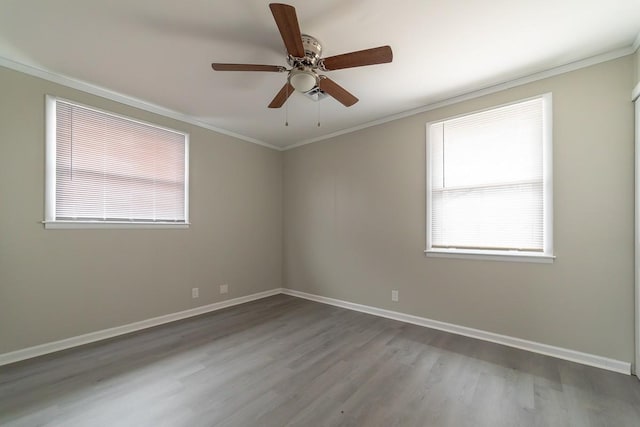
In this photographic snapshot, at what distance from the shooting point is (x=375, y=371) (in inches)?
83.0

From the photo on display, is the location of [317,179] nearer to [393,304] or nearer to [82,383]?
[393,304]

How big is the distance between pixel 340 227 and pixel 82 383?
306 cm

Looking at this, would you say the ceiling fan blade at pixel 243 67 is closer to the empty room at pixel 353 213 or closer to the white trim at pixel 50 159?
the empty room at pixel 353 213

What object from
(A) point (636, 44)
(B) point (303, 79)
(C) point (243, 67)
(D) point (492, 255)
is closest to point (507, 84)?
(A) point (636, 44)

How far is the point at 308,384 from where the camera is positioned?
6.34ft

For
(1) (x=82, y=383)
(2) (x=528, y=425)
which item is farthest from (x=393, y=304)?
(1) (x=82, y=383)

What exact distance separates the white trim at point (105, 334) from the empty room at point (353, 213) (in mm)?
18

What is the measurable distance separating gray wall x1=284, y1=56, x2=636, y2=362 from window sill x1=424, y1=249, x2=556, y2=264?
0.17 feet

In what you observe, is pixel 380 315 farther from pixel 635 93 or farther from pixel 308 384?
pixel 635 93

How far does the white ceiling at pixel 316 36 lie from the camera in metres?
1.70

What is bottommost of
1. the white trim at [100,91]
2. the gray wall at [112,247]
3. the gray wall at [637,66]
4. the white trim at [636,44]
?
the gray wall at [112,247]

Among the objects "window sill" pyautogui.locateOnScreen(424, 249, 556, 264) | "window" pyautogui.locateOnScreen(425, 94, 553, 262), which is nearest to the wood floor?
"window sill" pyautogui.locateOnScreen(424, 249, 556, 264)

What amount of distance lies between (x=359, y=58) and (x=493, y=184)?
195cm

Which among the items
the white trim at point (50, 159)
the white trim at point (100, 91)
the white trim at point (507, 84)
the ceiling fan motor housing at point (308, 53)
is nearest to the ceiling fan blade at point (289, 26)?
the ceiling fan motor housing at point (308, 53)
